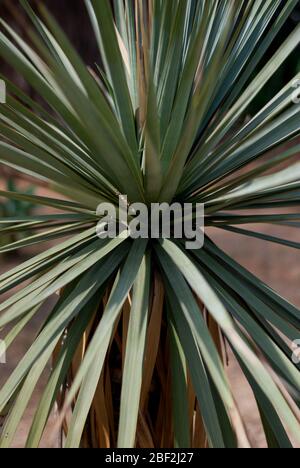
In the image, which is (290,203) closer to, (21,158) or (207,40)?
(207,40)

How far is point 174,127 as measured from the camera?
0.92 meters

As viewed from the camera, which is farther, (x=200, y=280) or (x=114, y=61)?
(x=114, y=61)

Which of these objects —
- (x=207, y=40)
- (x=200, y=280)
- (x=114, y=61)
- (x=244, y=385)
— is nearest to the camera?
(x=200, y=280)

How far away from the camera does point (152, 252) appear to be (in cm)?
95

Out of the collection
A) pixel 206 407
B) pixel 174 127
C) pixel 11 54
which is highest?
pixel 11 54

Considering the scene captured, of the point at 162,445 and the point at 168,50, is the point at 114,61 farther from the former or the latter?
the point at 162,445

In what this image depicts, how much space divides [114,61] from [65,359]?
47 centimetres

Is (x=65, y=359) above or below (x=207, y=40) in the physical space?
below

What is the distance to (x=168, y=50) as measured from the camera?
3.22 ft

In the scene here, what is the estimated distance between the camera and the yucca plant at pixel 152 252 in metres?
0.76

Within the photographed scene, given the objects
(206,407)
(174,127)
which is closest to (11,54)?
(174,127)

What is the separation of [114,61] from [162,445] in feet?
2.28

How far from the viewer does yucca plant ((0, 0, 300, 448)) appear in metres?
0.76

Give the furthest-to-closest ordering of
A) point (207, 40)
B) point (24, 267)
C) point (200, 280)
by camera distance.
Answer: point (207, 40) → point (24, 267) → point (200, 280)
